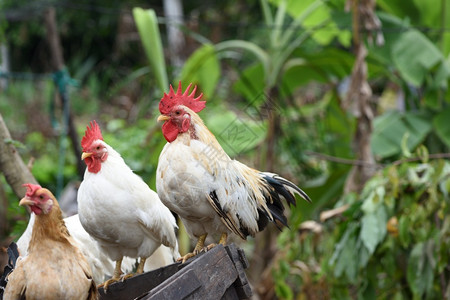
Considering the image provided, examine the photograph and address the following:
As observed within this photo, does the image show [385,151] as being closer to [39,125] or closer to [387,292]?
[387,292]

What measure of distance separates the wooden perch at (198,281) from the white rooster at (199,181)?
0.18m

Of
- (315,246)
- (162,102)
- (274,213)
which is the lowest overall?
(315,246)

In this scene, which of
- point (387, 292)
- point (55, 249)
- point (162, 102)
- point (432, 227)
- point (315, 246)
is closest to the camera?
point (55, 249)

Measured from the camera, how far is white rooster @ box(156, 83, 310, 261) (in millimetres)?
2740

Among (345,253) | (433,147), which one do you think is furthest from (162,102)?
(433,147)

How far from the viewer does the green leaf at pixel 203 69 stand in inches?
253

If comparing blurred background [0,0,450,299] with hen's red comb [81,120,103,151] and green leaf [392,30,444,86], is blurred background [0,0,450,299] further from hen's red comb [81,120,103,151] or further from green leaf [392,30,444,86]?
hen's red comb [81,120,103,151]

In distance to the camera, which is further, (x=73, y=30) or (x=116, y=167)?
(x=73, y=30)

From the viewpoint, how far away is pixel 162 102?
2836mm

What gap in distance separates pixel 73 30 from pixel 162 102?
11845 millimetres

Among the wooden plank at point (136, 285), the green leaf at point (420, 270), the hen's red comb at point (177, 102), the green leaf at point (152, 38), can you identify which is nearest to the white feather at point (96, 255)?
the wooden plank at point (136, 285)

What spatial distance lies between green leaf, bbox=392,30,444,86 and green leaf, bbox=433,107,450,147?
1.35 feet

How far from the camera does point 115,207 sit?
2883mm

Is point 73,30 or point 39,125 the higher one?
point 73,30
